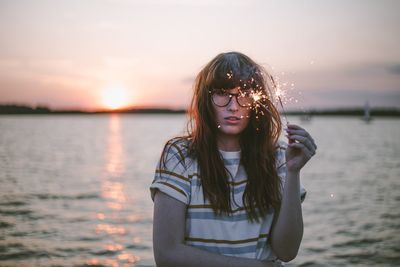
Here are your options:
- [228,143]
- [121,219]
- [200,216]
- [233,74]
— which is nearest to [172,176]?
[200,216]

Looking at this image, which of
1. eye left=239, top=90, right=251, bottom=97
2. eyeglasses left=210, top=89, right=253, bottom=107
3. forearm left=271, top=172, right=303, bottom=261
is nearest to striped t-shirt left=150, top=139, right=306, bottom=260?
forearm left=271, top=172, right=303, bottom=261

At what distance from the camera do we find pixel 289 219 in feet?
9.26

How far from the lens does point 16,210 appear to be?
1603cm

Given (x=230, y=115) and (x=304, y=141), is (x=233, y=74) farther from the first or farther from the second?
(x=304, y=141)

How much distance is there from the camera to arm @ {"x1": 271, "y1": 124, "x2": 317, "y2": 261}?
272 cm

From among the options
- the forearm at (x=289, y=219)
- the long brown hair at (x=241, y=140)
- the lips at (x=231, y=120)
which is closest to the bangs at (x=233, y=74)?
the long brown hair at (x=241, y=140)

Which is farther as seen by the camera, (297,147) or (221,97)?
(221,97)

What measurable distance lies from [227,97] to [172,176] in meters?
0.62

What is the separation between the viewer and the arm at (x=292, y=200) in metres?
2.72

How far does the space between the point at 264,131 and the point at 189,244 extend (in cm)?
94

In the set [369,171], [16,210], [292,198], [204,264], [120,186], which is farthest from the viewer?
[369,171]

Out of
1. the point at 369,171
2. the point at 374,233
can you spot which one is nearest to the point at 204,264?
the point at 374,233

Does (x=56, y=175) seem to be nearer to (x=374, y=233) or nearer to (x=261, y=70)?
(x=374, y=233)

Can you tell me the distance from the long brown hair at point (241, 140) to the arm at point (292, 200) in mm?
137
